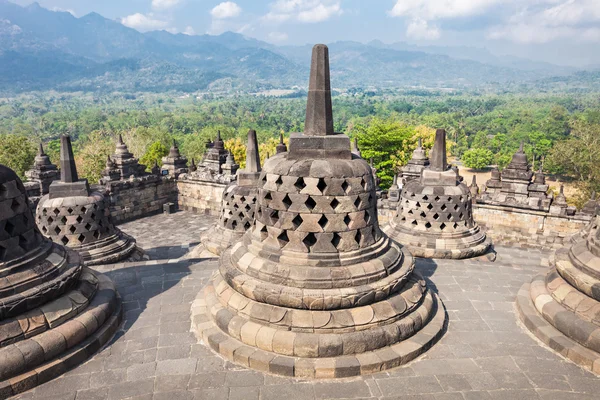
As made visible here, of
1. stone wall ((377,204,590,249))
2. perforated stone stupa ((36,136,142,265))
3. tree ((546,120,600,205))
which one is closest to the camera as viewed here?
perforated stone stupa ((36,136,142,265))

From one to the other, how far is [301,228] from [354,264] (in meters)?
0.85

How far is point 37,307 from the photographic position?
15.6ft

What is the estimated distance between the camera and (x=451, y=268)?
27.1ft

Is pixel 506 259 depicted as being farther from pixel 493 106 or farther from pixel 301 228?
pixel 493 106

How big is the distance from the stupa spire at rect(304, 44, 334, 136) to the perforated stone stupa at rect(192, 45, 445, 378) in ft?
0.04

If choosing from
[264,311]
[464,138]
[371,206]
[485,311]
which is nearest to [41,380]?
[264,311]

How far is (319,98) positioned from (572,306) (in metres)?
4.31

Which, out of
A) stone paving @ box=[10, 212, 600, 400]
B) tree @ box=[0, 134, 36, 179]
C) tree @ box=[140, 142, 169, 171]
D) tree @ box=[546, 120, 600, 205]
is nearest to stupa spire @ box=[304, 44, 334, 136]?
stone paving @ box=[10, 212, 600, 400]

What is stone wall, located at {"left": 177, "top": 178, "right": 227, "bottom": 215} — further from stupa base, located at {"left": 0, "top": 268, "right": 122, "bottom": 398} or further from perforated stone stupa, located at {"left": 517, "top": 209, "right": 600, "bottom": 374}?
perforated stone stupa, located at {"left": 517, "top": 209, "right": 600, "bottom": 374}

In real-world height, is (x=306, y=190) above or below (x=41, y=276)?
above

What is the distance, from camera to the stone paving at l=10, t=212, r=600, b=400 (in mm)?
4309

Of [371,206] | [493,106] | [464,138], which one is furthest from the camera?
[493,106]

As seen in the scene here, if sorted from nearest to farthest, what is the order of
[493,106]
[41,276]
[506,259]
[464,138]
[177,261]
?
[41,276]
[177,261]
[506,259]
[464,138]
[493,106]

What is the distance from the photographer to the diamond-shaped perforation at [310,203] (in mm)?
5070
